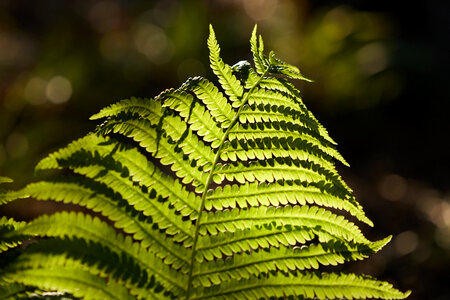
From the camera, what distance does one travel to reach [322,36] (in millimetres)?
6461

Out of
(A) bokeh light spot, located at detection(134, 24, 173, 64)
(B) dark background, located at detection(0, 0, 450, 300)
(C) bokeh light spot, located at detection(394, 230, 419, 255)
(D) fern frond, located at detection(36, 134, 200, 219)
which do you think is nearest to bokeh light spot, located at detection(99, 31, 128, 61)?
(B) dark background, located at detection(0, 0, 450, 300)

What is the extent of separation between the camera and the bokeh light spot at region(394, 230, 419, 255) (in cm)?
351

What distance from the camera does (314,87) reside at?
5.96m

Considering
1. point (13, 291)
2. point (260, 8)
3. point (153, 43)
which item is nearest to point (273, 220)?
Answer: point (13, 291)

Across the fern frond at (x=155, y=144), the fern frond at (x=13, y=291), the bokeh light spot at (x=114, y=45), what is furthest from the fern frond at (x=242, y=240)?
the bokeh light spot at (x=114, y=45)

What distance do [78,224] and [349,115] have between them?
18.1 ft

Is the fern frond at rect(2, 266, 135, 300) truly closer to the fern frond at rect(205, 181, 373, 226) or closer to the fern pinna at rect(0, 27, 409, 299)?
the fern pinna at rect(0, 27, 409, 299)

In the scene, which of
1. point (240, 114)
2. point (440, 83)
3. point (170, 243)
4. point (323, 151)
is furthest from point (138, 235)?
point (440, 83)

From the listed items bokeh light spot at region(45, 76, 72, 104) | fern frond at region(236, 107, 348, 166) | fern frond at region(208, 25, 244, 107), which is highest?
bokeh light spot at region(45, 76, 72, 104)

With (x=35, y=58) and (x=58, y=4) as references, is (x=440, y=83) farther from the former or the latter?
(x=58, y=4)

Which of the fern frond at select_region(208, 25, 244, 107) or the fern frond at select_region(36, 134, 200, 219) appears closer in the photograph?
the fern frond at select_region(36, 134, 200, 219)

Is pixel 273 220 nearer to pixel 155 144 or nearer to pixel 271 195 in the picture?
pixel 271 195

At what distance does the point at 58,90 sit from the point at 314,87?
3.13 m

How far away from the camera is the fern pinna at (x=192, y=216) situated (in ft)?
3.04
